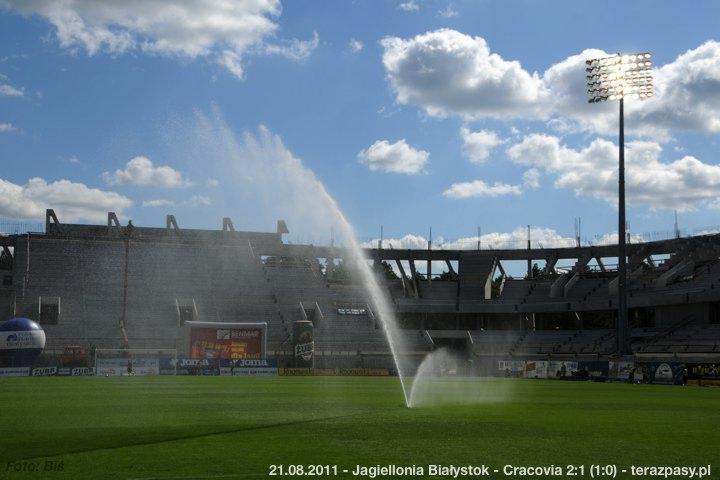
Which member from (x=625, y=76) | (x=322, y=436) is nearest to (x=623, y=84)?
(x=625, y=76)

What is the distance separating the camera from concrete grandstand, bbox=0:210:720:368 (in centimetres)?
7919

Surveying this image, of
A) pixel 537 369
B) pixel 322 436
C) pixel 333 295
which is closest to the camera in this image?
pixel 322 436

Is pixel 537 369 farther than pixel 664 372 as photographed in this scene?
Yes

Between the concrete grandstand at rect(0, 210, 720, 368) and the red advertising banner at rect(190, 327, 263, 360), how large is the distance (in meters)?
6.21

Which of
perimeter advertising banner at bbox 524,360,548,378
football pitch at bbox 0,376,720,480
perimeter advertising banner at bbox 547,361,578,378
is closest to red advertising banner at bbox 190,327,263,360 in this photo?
perimeter advertising banner at bbox 524,360,548,378

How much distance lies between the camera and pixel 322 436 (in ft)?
58.1

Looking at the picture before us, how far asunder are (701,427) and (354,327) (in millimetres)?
68024

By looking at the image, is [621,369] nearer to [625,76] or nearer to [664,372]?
[664,372]

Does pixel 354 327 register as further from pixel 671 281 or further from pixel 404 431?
pixel 404 431

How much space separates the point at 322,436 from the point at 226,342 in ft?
179

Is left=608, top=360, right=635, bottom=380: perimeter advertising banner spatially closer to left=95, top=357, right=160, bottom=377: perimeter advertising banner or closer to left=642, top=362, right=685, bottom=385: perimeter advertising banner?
left=642, top=362, right=685, bottom=385: perimeter advertising banner

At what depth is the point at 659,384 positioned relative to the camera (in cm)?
5347

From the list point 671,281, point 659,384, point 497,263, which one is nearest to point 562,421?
point 659,384

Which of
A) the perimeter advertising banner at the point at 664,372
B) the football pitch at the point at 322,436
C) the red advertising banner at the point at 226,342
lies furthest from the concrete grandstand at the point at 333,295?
the football pitch at the point at 322,436
